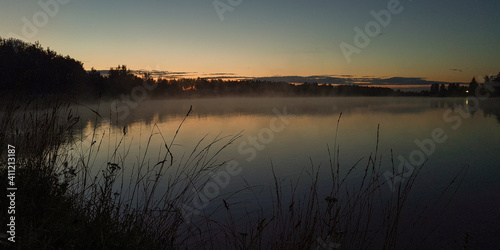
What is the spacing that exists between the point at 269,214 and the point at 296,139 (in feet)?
37.9

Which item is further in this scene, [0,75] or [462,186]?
[0,75]

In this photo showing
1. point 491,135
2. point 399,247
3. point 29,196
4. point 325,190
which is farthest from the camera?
point 491,135

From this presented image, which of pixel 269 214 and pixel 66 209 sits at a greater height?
pixel 66 209

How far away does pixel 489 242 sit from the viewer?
508 centimetres

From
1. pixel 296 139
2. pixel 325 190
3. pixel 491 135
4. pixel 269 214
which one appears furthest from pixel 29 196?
pixel 491 135

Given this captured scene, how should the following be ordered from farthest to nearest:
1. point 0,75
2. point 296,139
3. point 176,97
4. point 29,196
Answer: point 176,97 < point 0,75 < point 296,139 < point 29,196

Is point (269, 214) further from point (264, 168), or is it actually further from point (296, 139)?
point (296, 139)

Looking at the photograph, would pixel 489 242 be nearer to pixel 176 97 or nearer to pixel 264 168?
pixel 264 168

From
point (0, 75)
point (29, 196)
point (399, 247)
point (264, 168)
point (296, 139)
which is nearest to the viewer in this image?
point (29, 196)

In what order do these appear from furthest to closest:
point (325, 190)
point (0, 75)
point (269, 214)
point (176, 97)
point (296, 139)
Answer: point (176, 97) → point (0, 75) → point (296, 139) → point (325, 190) → point (269, 214)

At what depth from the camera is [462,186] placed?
27.1 feet

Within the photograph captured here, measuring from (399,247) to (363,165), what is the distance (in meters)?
5.92

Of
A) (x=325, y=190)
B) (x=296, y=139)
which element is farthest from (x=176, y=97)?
(x=325, y=190)

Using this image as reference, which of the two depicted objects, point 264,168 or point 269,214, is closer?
point 269,214
